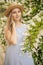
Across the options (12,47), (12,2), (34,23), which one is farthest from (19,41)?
(12,2)

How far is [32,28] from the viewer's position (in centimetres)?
191

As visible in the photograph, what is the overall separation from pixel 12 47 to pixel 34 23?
10.1 inches

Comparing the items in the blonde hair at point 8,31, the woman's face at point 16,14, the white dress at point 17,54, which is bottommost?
the white dress at point 17,54

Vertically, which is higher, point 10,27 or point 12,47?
point 10,27

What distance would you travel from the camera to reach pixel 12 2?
6.21 ft

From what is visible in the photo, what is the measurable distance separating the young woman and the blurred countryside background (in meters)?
0.03

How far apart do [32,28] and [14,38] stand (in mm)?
164

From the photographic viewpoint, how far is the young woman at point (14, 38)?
6.15 ft

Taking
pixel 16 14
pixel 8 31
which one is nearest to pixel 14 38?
pixel 8 31

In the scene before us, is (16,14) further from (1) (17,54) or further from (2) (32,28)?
(1) (17,54)

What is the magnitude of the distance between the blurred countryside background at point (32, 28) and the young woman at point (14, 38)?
0.10ft

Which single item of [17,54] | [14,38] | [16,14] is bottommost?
[17,54]

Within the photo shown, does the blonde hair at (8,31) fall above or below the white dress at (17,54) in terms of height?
above

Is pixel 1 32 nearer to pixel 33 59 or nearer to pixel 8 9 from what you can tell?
pixel 8 9
